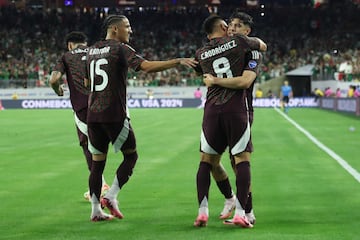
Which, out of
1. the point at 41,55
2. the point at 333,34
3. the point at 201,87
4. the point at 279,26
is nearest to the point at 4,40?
the point at 41,55

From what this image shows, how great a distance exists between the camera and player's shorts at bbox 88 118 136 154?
8242 mm

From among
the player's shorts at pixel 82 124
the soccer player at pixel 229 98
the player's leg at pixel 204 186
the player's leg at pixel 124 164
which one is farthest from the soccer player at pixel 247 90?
the player's shorts at pixel 82 124

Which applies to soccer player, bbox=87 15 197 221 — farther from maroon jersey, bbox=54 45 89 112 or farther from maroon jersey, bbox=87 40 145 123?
maroon jersey, bbox=54 45 89 112

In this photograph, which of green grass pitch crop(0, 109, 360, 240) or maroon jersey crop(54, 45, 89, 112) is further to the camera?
maroon jersey crop(54, 45, 89, 112)

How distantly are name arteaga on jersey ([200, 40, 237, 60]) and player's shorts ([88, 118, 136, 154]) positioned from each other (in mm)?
1293

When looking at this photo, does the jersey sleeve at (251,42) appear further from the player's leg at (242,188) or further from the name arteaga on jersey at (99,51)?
the name arteaga on jersey at (99,51)

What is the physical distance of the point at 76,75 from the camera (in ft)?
30.6

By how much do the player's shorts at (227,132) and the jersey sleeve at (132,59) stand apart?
2.95 ft

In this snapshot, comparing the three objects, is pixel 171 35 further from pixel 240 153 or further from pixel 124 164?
pixel 240 153

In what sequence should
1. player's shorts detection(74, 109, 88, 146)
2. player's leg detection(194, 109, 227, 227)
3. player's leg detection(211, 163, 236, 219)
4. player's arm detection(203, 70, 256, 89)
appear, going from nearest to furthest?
1. player's arm detection(203, 70, 256, 89)
2. player's leg detection(194, 109, 227, 227)
3. player's leg detection(211, 163, 236, 219)
4. player's shorts detection(74, 109, 88, 146)

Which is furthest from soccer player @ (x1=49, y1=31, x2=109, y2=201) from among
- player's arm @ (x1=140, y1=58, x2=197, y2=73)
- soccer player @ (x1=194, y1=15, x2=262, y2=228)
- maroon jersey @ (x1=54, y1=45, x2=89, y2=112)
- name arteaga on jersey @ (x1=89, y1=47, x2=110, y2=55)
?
soccer player @ (x1=194, y1=15, x2=262, y2=228)

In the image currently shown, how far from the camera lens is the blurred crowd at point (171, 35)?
63656 millimetres

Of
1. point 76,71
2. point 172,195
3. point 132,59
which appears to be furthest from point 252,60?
point 172,195

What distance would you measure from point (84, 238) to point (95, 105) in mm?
1704
